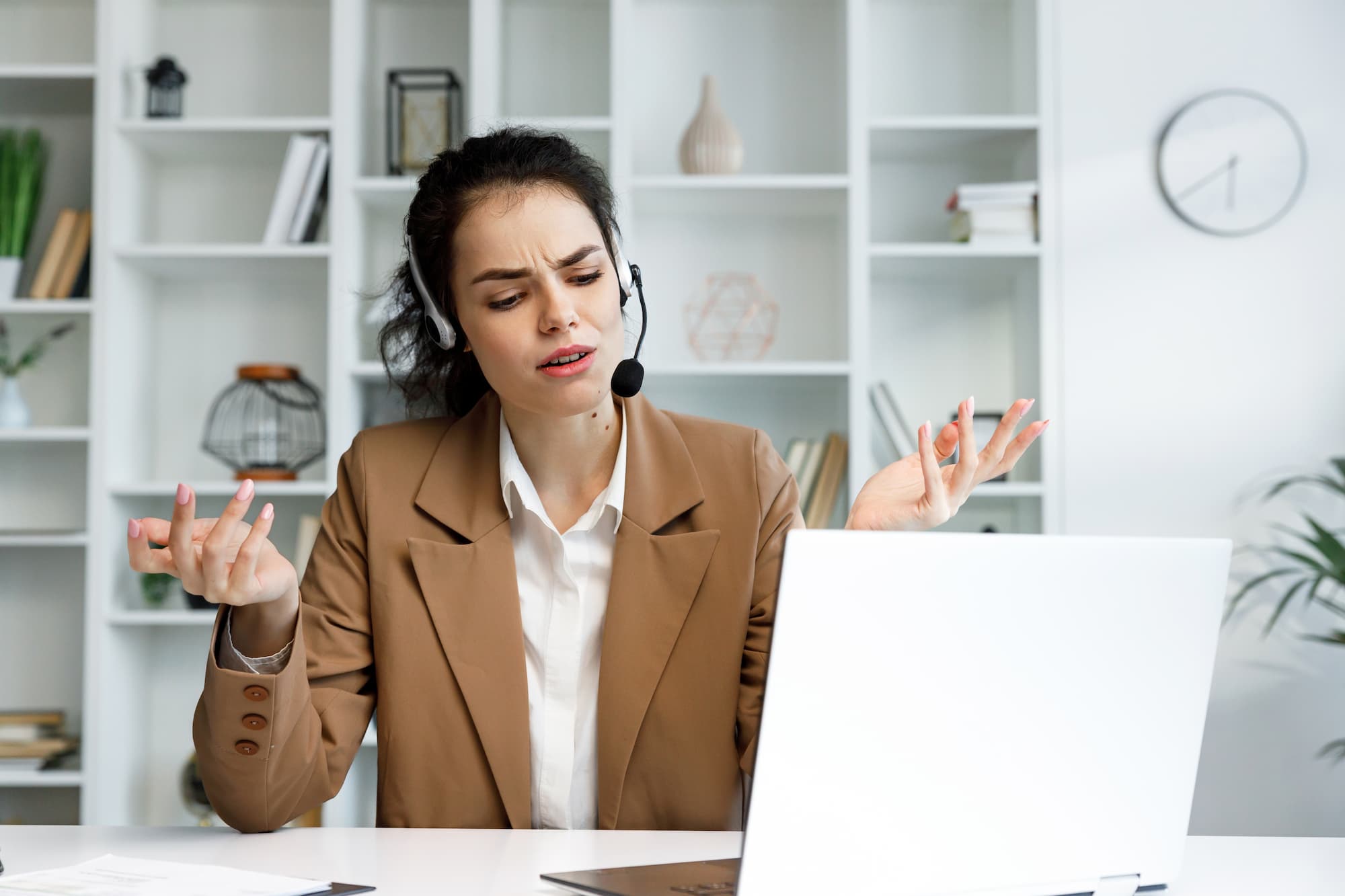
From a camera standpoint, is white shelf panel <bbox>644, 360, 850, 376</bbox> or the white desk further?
white shelf panel <bbox>644, 360, 850, 376</bbox>

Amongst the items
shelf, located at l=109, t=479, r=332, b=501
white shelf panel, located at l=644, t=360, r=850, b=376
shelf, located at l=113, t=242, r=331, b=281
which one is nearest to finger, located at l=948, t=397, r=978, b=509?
white shelf panel, located at l=644, t=360, r=850, b=376

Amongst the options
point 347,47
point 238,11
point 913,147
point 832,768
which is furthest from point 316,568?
point 238,11

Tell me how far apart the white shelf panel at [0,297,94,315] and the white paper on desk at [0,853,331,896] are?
6.91 ft

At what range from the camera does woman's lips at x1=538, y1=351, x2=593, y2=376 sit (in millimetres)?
1291

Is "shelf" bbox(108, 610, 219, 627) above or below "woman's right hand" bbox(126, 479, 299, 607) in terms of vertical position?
below

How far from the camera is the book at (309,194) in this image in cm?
270

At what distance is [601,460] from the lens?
1451 millimetres

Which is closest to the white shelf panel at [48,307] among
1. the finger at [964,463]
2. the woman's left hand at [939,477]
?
the woman's left hand at [939,477]

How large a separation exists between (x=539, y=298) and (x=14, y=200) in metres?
2.12

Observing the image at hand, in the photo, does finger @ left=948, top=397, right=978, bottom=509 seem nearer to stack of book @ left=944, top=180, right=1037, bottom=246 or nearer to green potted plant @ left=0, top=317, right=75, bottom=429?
stack of book @ left=944, top=180, right=1037, bottom=246

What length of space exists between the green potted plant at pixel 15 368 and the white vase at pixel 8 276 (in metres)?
0.14

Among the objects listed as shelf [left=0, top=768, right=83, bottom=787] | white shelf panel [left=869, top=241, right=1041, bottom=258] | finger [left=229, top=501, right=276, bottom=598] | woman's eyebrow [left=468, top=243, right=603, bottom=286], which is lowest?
shelf [left=0, top=768, right=83, bottom=787]

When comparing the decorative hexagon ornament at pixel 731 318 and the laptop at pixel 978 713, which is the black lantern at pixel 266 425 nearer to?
the decorative hexagon ornament at pixel 731 318

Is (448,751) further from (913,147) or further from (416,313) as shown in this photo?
(913,147)
